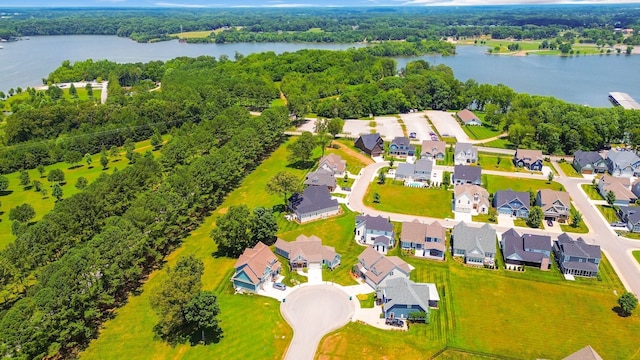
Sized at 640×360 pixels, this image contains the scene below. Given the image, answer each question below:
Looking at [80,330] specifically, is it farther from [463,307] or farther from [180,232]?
[463,307]

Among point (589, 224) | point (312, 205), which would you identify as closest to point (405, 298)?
point (312, 205)

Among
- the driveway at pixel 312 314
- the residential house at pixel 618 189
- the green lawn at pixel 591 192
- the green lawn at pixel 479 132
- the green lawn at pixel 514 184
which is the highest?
the residential house at pixel 618 189

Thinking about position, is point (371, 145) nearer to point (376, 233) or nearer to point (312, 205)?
point (312, 205)

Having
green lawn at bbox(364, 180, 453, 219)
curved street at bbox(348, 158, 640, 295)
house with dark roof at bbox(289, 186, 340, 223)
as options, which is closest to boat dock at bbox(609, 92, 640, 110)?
curved street at bbox(348, 158, 640, 295)

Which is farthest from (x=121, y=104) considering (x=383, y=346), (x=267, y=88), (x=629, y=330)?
(x=629, y=330)

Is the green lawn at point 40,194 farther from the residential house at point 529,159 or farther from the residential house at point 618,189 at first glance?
the residential house at point 618,189

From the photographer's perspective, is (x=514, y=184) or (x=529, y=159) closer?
(x=514, y=184)

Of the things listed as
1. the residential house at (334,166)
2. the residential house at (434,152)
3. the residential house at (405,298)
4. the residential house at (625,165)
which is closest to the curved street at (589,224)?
the residential house at (334,166)
